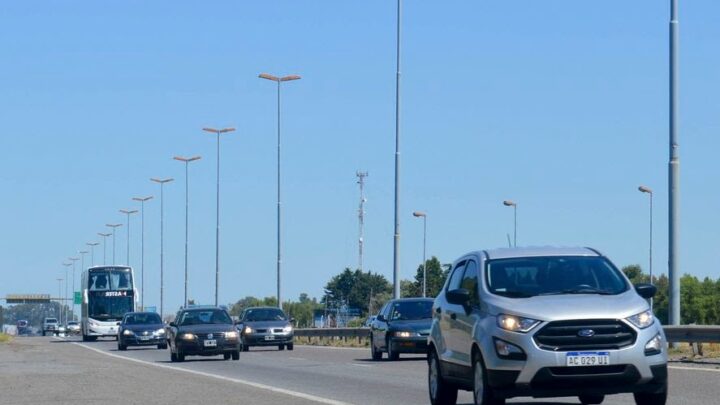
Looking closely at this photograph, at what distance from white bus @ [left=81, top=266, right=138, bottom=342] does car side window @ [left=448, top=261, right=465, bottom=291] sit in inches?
2229

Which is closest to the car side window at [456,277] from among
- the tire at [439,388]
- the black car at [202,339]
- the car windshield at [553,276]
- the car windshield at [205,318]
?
the tire at [439,388]

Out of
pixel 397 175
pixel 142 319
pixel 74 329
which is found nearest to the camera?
pixel 397 175

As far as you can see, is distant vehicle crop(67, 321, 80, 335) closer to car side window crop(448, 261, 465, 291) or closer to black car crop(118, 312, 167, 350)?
black car crop(118, 312, 167, 350)

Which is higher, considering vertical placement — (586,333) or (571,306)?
(571,306)


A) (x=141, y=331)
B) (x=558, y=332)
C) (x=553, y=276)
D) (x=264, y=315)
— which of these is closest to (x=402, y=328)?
(x=264, y=315)

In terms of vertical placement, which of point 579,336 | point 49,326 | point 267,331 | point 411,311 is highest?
point 579,336

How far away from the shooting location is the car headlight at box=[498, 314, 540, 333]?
48.8 feet

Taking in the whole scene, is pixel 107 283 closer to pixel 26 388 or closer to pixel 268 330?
pixel 268 330

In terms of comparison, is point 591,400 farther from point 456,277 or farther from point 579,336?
point 579,336

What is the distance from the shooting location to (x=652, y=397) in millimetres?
15461

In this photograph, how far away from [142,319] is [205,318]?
15188 mm

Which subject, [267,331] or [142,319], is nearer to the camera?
[267,331]

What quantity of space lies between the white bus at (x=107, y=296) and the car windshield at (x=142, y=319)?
1779cm

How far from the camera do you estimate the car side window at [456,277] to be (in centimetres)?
1745
